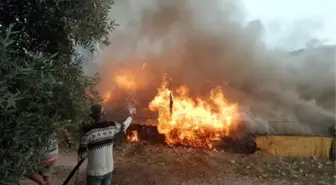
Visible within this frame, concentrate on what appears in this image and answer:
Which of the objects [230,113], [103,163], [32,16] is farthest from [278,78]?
[32,16]

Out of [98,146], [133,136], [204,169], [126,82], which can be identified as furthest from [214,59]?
[98,146]

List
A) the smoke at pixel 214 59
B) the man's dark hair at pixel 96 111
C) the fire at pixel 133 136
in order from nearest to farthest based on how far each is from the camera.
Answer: the man's dark hair at pixel 96 111 → the fire at pixel 133 136 → the smoke at pixel 214 59

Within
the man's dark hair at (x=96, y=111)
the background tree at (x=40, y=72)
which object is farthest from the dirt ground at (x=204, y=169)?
the background tree at (x=40, y=72)

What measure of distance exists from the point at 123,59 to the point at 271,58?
8.66 meters

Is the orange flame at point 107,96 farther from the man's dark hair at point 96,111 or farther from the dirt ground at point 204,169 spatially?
the man's dark hair at point 96,111

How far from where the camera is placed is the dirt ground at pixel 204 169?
9461mm

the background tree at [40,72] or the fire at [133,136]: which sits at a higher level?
the background tree at [40,72]

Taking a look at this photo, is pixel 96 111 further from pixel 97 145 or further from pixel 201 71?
pixel 201 71

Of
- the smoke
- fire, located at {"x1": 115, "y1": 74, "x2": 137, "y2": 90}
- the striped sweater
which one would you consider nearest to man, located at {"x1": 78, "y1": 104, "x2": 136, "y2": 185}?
the striped sweater

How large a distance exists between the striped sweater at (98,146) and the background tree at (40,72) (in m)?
0.37

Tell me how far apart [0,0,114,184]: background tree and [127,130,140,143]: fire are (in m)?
8.75

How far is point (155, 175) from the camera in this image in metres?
9.55

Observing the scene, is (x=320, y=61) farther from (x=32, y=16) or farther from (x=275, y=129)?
(x=32, y=16)

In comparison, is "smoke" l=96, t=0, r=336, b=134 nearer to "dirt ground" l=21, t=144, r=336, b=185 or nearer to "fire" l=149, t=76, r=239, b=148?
"fire" l=149, t=76, r=239, b=148
